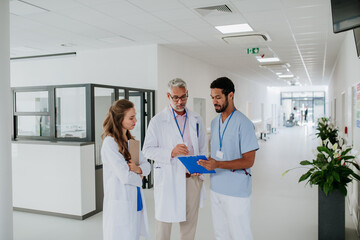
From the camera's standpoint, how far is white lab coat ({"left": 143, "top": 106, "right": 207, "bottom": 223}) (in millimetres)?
2717

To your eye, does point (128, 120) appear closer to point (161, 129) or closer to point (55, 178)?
point (161, 129)

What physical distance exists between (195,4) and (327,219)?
3.14 m

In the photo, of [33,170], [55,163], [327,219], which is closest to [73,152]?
[55,163]

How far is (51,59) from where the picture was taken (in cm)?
805

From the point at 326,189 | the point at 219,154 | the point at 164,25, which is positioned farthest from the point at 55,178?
the point at 326,189

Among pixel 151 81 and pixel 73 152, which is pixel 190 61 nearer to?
pixel 151 81

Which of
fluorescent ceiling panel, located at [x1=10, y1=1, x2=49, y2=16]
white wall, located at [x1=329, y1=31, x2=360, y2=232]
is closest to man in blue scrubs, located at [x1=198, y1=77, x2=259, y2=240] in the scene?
white wall, located at [x1=329, y1=31, x2=360, y2=232]

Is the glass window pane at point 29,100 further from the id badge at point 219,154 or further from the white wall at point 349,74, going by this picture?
the white wall at point 349,74

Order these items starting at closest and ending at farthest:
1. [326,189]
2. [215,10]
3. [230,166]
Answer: [230,166] < [326,189] < [215,10]

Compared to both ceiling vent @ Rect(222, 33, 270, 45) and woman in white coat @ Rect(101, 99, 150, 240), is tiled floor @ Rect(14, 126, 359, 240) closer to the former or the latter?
woman in white coat @ Rect(101, 99, 150, 240)

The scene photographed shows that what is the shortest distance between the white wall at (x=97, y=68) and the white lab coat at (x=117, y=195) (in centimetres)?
454

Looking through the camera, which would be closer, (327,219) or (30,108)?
(327,219)

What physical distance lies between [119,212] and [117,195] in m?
0.13

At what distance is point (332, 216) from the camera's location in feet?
11.9
